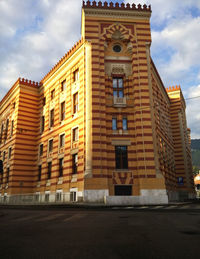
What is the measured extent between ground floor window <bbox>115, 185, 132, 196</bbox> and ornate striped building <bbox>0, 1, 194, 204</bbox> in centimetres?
9

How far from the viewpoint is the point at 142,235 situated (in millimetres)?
6285

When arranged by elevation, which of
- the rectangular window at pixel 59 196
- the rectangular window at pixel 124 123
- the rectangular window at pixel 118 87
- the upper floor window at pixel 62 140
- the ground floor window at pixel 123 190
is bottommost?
the rectangular window at pixel 59 196

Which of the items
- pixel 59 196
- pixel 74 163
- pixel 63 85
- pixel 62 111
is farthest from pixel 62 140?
pixel 63 85

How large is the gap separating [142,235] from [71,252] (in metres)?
2.39

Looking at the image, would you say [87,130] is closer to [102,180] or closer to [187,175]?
[102,180]

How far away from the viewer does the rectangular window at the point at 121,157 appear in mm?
23666

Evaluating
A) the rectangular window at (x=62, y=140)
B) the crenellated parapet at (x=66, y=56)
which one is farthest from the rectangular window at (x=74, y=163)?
the crenellated parapet at (x=66, y=56)

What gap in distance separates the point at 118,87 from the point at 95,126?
5425mm

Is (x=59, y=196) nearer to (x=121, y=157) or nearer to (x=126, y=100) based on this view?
(x=121, y=157)

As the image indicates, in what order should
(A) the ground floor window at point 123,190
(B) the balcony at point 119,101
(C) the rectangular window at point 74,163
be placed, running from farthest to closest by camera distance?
(C) the rectangular window at point 74,163 → (B) the balcony at point 119,101 → (A) the ground floor window at point 123,190

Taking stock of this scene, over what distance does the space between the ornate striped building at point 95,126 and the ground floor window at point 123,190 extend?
0.09 m

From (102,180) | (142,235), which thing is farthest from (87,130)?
(142,235)

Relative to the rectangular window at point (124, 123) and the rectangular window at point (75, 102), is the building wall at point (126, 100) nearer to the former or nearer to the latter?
the rectangular window at point (124, 123)

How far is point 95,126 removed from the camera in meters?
23.8
